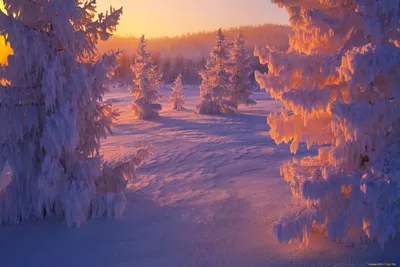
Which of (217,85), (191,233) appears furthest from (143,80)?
(191,233)

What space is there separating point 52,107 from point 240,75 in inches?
1167

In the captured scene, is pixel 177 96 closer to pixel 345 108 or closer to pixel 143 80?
pixel 143 80

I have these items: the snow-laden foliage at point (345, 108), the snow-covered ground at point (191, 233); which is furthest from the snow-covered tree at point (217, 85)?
the snow-laden foliage at point (345, 108)

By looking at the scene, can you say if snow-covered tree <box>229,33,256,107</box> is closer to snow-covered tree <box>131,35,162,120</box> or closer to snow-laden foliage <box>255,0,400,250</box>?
snow-covered tree <box>131,35,162,120</box>

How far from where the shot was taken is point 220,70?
30.5m

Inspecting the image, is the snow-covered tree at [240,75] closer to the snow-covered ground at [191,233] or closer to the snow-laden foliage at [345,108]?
the snow-covered ground at [191,233]

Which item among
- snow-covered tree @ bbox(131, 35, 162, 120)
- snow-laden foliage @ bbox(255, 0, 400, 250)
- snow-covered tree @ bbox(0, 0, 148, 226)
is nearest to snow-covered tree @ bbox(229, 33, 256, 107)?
snow-covered tree @ bbox(131, 35, 162, 120)

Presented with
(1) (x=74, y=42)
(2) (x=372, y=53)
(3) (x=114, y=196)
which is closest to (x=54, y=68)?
(1) (x=74, y=42)

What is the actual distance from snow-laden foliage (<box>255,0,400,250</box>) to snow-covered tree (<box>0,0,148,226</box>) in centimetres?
402

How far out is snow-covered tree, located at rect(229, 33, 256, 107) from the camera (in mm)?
33625

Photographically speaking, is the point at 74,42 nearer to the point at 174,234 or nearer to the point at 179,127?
the point at 174,234

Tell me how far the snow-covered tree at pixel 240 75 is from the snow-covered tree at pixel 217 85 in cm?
262

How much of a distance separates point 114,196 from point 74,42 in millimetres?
3736

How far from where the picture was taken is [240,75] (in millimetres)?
34500
